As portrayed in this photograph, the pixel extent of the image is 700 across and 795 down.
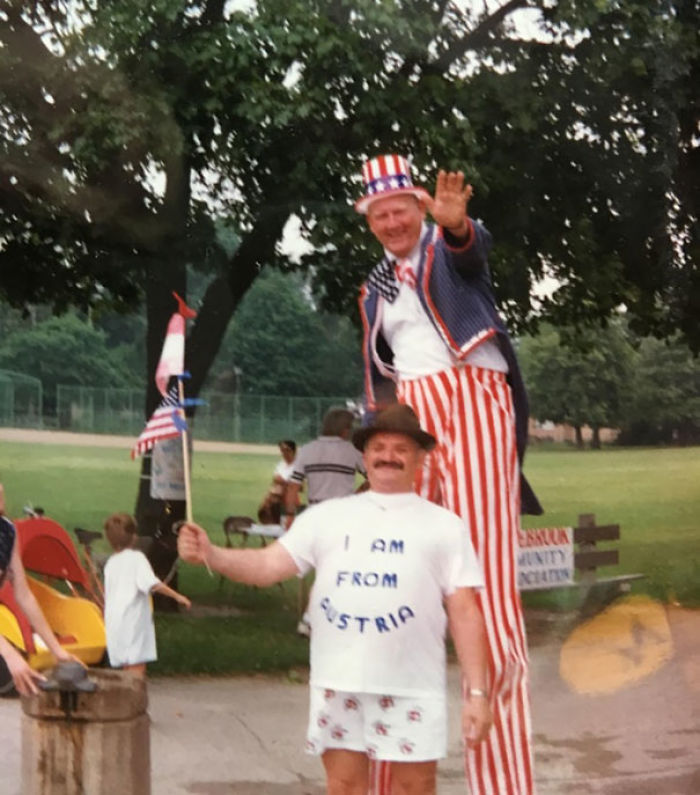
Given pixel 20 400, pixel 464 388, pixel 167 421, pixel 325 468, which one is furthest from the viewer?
pixel 20 400

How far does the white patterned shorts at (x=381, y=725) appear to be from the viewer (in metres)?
2.39

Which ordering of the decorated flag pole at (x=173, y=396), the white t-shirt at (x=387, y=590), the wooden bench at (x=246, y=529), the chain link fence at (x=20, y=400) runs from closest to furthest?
the white t-shirt at (x=387, y=590) → the decorated flag pole at (x=173, y=396) → the wooden bench at (x=246, y=529) → the chain link fence at (x=20, y=400)

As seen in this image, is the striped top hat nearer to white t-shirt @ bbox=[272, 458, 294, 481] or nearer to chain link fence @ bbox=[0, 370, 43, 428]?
white t-shirt @ bbox=[272, 458, 294, 481]

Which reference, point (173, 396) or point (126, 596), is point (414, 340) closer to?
point (173, 396)

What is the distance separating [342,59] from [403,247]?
1.43 m

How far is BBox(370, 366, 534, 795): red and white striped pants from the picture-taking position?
2.64 meters

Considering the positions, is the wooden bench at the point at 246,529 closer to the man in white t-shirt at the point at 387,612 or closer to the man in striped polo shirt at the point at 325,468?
the man in striped polo shirt at the point at 325,468

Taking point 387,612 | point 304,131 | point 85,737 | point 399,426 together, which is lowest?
point 85,737

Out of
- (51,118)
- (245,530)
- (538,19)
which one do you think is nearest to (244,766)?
(245,530)

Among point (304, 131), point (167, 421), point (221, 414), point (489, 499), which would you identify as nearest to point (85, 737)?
point (167, 421)

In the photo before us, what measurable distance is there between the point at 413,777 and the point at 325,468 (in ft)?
4.98

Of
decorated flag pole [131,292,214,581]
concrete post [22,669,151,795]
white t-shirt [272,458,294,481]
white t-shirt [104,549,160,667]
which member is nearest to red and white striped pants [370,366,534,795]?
decorated flag pole [131,292,214,581]

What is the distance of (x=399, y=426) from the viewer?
2408mm

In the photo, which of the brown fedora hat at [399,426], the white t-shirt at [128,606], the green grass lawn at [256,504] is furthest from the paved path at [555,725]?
the brown fedora hat at [399,426]
